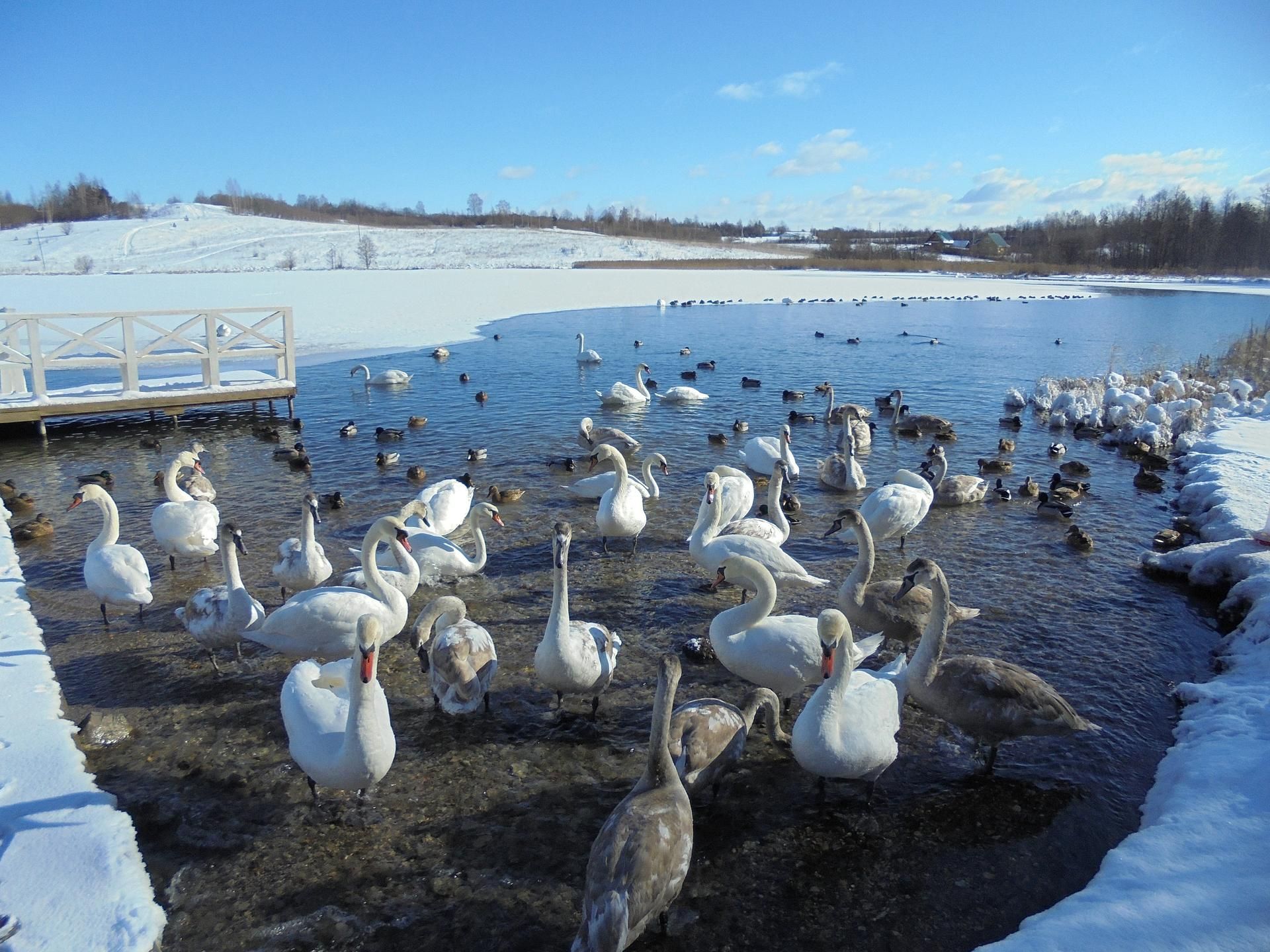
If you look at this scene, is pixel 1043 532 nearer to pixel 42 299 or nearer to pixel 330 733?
pixel 330 733

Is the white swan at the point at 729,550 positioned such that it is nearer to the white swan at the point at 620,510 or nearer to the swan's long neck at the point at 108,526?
the white swan at the point at 620,510

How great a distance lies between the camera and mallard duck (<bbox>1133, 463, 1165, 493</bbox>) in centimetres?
1270

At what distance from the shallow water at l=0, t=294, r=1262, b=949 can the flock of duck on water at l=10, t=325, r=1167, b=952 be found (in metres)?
0.30

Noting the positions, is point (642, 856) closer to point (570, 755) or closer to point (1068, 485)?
point (570, 755)

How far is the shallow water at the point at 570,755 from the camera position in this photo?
4344 millimetres

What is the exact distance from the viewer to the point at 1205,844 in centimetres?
432

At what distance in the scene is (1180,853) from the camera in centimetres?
427

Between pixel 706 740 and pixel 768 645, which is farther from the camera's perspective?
pixel 768 645

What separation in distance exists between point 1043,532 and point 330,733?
9.35 metres

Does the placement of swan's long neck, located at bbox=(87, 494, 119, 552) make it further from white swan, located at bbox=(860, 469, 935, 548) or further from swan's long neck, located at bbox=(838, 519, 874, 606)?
white swan, located at bbox=(860, 469, 935, 548)

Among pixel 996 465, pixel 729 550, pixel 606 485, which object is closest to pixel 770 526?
pixel 729 550

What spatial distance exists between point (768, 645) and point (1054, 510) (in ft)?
23.8

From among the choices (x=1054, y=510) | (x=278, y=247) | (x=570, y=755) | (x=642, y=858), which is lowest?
(x=570, y=755)

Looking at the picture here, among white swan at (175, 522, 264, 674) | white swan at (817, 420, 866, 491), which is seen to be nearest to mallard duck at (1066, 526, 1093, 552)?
white swan at (817, 420, 866, 491)
